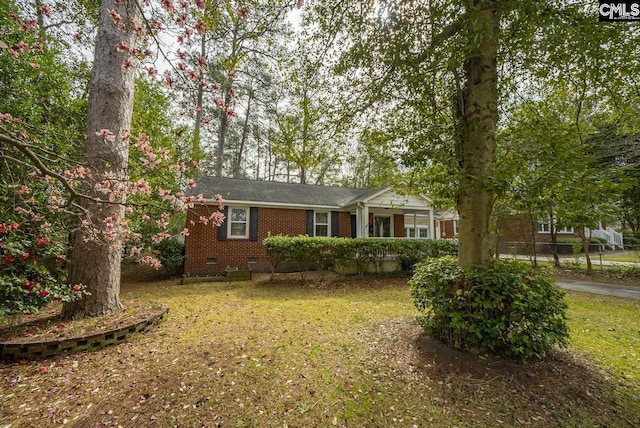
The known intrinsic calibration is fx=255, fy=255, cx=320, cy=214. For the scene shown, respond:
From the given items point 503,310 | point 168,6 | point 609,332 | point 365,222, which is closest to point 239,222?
point 365,222

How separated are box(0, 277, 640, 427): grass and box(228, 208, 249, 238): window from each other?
264 inches

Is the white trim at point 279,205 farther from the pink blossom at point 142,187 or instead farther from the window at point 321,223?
the pink blossom at point 142,187

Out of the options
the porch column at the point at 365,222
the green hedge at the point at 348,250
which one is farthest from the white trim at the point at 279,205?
the green hedge at the point at 348,250

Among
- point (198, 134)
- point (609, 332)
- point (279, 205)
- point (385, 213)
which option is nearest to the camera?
point (609, 332)

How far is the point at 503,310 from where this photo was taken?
3.10m

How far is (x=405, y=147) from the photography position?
425cm

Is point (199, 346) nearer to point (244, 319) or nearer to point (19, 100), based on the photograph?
point (244, 319)

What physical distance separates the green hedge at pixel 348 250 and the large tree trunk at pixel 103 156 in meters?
4.67

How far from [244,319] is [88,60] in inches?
370

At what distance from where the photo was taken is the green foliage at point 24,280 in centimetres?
360

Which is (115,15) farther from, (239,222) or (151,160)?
(239,222)

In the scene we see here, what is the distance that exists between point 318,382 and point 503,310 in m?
2.37

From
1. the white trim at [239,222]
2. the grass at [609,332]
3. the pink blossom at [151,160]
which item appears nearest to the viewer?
the pink blossom at [151,160]

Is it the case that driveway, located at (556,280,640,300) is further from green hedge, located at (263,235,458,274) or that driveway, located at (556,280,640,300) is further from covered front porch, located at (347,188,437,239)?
covered front porch, located at (347,188,437,239)
